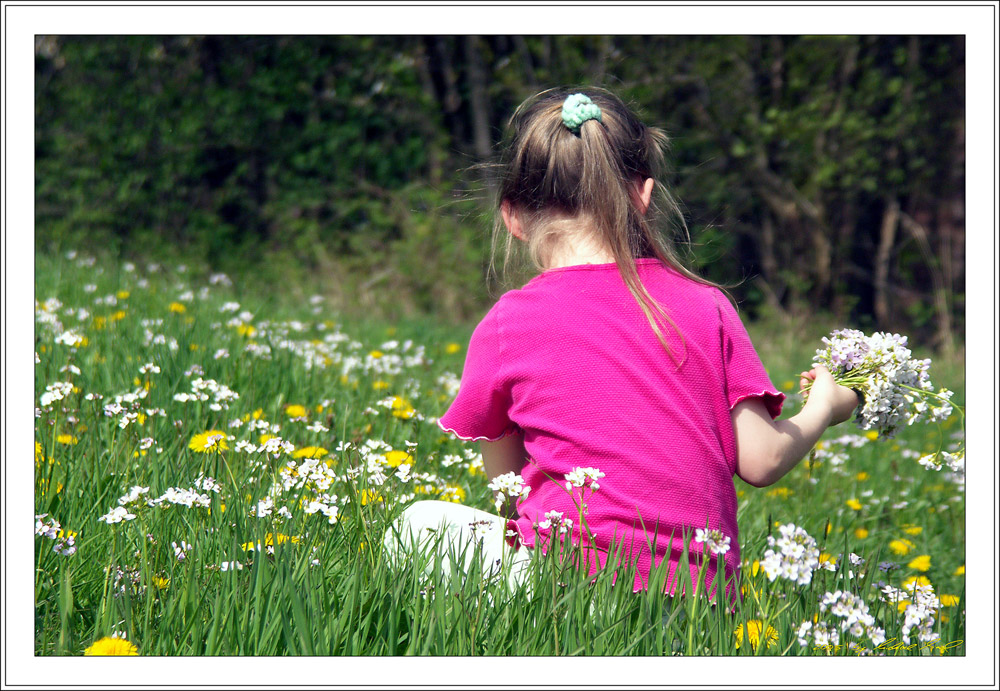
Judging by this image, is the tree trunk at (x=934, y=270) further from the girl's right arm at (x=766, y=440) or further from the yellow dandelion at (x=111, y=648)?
the yellow dandelion at (x=111, y=648)

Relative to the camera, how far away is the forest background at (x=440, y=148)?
10.1 m

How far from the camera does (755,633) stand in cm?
149

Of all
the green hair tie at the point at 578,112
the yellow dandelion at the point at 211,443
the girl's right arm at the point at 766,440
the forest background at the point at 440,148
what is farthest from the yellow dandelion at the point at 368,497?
the forest background at the point at 440,148

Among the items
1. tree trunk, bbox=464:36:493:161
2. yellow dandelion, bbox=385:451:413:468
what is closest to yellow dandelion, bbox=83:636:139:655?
yellow dandelion, bbox=385:451:413:468

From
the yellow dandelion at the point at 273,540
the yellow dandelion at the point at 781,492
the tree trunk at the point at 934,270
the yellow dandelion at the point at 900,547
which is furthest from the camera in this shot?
the tree trunk at the point at 934,270

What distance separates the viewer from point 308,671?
1.25 meters

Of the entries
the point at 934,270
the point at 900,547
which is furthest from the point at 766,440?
the point at 934,270

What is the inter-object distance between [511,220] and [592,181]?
0.74 ft

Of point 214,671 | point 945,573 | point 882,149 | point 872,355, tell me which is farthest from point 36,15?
point 882,149

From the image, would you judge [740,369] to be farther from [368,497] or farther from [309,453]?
[309,453]

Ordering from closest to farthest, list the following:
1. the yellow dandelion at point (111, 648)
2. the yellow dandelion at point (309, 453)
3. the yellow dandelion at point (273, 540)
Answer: the yellow dandelion at point (111, 648) → the yellow dandelion at point (273, 540) → the yellow dandelion at point (309, 453)

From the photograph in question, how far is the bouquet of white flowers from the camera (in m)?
1.74

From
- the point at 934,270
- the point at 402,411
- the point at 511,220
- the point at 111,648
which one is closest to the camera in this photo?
the point at 111,648

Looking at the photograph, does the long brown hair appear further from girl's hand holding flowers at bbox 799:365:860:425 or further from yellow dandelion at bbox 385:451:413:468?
yellow dandelion at bbox 385:451:413:468
